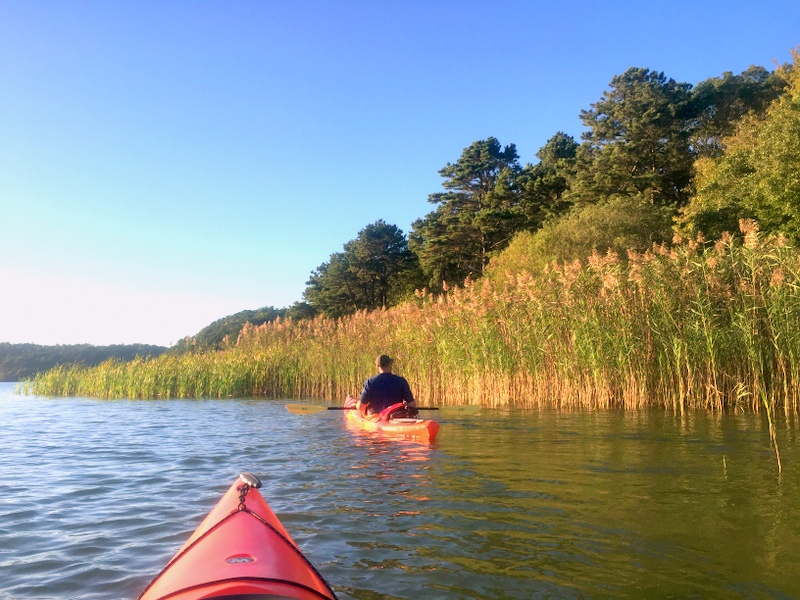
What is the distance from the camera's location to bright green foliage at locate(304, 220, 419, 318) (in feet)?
138

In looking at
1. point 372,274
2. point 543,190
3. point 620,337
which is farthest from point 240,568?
point 372,274

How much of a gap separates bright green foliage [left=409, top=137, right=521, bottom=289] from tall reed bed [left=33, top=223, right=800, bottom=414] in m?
20.4

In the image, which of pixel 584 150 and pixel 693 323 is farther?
pixel 584 150

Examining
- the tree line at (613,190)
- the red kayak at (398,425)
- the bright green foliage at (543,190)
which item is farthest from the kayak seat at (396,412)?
the bright green foliage at (543,190)

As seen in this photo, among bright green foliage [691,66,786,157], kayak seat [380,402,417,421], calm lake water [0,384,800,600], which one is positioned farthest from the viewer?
bright green foliage [691,66,786,157]

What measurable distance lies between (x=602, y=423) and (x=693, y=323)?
2.51 meters

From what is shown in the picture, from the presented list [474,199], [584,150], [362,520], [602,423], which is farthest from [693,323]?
[474,199]

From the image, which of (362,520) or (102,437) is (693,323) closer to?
(362,520)

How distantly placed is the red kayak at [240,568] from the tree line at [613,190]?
1990 cm

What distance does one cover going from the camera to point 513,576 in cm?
337

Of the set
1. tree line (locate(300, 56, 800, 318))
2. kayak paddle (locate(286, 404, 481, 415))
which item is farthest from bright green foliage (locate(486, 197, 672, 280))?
kayak paddle (locate(286, 404, 481, 415))

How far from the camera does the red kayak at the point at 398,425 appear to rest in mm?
7961

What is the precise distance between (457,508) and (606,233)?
62.3 feet

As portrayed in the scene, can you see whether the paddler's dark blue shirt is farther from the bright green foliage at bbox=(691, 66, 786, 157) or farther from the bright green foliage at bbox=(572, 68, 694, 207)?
the bright green foliage at bbox=(691, 66, 786, 157)
